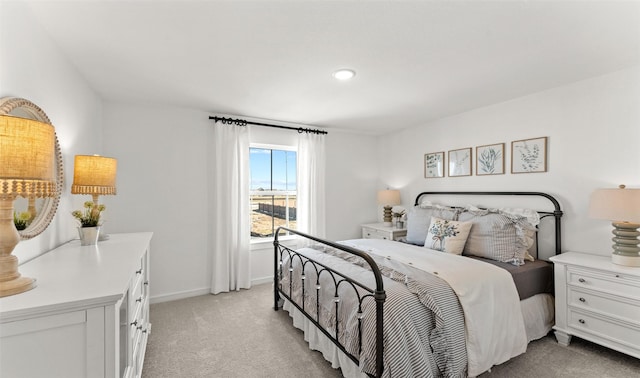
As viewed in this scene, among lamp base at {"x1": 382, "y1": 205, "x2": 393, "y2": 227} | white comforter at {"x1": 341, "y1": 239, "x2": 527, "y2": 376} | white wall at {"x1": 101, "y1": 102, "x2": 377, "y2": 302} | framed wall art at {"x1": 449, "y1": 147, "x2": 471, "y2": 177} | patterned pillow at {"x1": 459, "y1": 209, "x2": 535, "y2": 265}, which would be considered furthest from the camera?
lamp base at {"x1": 382, "y1": 205, "x2": 393, "y2": 227}

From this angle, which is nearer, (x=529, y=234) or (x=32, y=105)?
(x=32, y=105)

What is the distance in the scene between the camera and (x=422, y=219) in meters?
3.39

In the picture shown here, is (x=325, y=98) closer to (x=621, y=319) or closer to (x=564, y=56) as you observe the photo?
(x=564, y=56)

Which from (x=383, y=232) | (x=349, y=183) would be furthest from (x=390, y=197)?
(x=349, y=183)

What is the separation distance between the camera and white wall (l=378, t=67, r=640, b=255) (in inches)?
94.5

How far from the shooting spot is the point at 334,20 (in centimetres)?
168

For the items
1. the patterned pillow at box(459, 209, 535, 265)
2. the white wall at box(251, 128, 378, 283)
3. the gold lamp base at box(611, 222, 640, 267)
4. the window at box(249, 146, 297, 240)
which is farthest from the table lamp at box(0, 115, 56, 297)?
the gold lamp base at box(611, 222, 640, 267)

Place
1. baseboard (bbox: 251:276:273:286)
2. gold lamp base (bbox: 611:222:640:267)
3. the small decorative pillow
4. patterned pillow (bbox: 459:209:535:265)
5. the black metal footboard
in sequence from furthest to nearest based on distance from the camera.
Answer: baseboard (bbox: 251:276:273:286) < the small decorative pillow < patterned pillow (bbox: 459:209:535:265) < gold lamp base (bbox: 611:222:640:267) < the black metal footboard

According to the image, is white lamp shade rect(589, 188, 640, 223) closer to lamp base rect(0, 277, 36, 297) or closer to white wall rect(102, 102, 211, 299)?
lamp base rect(0, 277, 36, 297)

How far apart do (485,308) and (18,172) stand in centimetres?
262

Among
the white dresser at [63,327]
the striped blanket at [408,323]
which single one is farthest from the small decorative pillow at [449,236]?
the white dresser at [63,327]

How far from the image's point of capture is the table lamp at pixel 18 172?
98 cm

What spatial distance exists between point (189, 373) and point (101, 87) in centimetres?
272

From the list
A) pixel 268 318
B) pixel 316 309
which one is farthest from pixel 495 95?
pixel 268 318
